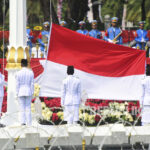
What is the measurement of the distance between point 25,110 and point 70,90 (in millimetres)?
1133

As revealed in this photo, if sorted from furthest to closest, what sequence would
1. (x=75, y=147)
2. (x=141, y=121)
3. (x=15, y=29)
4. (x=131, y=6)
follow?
(x=131, y=6)
(x=141, y=121)
(x=15, y=29)
(x=75, y=147)

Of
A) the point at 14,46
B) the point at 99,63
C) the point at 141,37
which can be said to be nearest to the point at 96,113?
the point at 99,63

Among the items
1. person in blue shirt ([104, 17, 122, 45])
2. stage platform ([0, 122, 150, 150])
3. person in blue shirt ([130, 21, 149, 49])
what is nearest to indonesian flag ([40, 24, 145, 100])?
stage platform ([0, 122, 150, 150])

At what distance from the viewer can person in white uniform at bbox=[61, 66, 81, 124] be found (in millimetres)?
13609

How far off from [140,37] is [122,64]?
22.6ft

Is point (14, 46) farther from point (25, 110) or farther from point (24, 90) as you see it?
point (25, 110)

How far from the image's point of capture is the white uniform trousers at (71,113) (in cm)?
1367

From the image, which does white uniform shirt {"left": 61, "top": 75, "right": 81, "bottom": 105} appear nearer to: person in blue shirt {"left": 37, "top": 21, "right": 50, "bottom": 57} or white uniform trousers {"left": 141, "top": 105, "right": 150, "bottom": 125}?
white uniform trousers {"left": 141, "top": 105, "right": 150, "bottom": 125}

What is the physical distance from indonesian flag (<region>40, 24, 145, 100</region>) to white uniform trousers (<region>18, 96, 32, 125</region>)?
1.84 m

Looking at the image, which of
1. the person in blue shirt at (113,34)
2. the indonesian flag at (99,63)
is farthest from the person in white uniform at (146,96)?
the person in blue shirt at (113,34)

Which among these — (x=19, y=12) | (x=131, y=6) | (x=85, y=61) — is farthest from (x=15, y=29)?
(x=131, y=6)

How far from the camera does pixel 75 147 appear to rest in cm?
1129

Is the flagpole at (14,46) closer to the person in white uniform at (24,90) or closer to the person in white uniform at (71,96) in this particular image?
the person in white uniform at (24,90)

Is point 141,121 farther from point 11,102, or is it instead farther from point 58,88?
point 11,102
